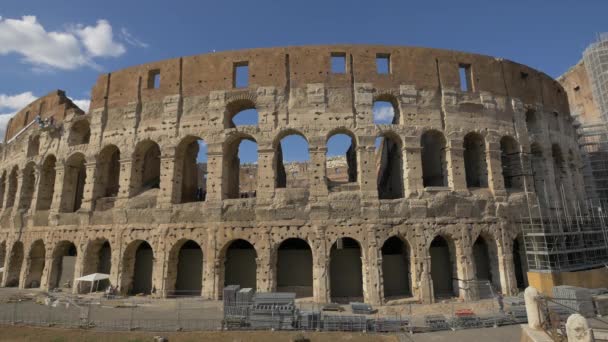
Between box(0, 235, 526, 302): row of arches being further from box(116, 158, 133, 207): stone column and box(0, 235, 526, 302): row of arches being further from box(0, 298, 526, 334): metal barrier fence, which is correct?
box(0, 298, 526, 334): metal barrier fence

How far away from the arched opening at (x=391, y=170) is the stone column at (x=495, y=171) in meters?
4.17

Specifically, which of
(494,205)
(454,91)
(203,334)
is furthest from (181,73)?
(494,205)

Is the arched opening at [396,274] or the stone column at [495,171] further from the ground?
the stone column at [495,171]

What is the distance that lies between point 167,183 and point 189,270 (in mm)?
4274

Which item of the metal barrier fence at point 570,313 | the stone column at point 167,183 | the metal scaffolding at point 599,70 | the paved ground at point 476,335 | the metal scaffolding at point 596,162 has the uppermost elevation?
the metal scaffolding at point 599,70

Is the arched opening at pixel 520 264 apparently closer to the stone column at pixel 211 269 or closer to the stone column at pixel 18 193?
the stone column at pixel 211 269

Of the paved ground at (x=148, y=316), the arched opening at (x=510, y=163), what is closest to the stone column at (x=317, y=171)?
the paved ground at (x=148, y=316)

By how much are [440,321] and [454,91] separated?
35.9 feet

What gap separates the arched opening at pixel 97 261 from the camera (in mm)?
16594

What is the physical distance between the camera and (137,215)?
630 inches

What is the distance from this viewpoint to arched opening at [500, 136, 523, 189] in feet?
56.0

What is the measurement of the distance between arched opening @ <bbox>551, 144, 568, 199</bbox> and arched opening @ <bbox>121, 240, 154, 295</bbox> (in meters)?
21.8

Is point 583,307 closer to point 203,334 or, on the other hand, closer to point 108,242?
point 203,334

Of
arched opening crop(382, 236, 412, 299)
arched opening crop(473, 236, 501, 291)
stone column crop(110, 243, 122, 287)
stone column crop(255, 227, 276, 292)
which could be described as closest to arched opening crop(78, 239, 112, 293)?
stone column crop(110, 243, 122, 287)
